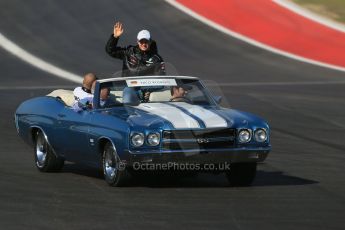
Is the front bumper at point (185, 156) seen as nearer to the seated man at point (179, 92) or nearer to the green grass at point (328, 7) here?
the seated man at point (179, 92)

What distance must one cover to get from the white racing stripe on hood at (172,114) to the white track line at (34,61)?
1565 cm

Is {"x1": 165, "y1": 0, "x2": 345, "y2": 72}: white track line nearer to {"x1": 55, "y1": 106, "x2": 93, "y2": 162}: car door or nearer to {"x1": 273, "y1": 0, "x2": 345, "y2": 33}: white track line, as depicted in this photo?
{"x1": 273, "y1": 0, "x2": 345, "y2": 33}: white track line

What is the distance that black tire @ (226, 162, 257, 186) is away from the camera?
39.3 feet

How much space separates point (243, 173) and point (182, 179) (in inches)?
41.6

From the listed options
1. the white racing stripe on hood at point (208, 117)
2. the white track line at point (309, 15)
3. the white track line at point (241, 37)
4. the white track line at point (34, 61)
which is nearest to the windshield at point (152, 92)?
the white racing stripe on hood at point (208, 117)

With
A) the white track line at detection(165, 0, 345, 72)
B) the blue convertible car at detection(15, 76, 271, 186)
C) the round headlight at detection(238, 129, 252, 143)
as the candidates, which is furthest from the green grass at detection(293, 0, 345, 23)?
the round headlight at detection(238, 129, 252, 143)

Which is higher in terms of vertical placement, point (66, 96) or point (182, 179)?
point (66, 96)

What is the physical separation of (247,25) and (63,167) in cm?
2154

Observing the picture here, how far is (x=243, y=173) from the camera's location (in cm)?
1202

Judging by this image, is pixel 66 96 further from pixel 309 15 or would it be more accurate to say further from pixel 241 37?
pixel 309 15

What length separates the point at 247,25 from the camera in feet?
115

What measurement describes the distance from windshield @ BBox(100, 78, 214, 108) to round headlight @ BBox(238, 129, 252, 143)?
1.21 m

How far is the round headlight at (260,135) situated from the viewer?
11765mm

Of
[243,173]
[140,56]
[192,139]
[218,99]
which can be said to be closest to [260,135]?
[243,173]
